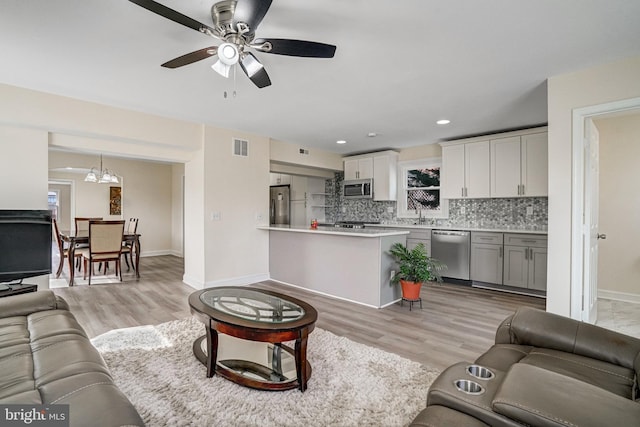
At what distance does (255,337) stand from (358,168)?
202 inches

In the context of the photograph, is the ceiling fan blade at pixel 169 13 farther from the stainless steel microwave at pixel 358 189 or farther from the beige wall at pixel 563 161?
the stainless steel microwave at pixel 358 189

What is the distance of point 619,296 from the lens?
13.5ft

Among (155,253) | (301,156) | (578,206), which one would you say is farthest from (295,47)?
(155,253)

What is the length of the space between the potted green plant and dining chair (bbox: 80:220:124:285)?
439 cm

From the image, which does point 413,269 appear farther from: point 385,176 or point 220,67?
point 220,67

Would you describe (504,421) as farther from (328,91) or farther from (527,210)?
(527,210)

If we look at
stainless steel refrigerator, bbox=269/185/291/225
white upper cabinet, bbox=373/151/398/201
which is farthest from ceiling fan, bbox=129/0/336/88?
stainless steel refrigerator, bbox=269/185/291/225

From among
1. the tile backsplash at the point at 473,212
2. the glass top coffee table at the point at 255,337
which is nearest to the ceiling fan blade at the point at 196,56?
the glass top coffee table at the point at 255,337

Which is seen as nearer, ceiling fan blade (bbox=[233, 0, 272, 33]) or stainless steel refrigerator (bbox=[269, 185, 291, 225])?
ceiling fan blade (bbox=[233, 0, 272, 33])

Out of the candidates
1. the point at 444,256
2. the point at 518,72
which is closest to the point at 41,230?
the point at 518,72

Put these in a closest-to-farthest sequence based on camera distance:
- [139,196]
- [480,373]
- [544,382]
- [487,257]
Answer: [544,382] → [480,373] → [487,257] → [139,196]

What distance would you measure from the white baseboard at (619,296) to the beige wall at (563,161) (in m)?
2.29

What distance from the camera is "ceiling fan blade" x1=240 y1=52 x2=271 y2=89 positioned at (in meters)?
2.02

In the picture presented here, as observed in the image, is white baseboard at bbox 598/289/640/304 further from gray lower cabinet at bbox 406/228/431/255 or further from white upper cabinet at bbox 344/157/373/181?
white upper cabinet at bbox 344/157/373/181
